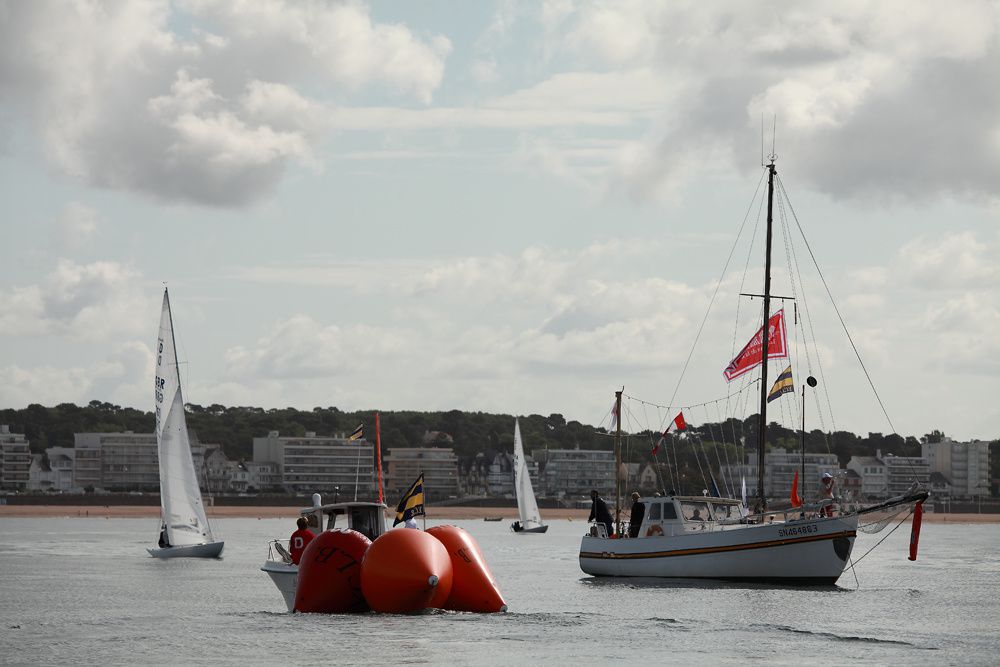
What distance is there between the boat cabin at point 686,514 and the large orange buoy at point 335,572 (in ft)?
65.1

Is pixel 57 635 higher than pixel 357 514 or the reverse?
the reverse

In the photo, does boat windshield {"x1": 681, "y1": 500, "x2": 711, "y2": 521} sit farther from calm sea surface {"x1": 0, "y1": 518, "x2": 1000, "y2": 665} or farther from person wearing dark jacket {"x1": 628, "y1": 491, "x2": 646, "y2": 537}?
calm sea surface {"x1": 0, "y1": 518, "x2": 1000, "y2": 665}

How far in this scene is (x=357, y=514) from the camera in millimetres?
43812

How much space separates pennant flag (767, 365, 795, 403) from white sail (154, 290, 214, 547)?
1172 inches

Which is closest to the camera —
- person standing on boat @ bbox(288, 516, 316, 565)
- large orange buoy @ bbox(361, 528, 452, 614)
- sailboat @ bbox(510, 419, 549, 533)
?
large orange buoy @ bbox(361, 528, 452, 614)

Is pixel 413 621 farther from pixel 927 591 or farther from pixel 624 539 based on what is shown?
pixel 927 591

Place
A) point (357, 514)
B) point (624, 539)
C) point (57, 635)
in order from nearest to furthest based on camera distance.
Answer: point (57, 635) → point (357, 514) → point (624, 539)

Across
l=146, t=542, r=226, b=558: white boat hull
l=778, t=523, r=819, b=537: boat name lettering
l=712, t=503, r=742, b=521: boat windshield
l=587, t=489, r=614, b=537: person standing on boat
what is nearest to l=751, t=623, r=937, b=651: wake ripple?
l=778, t=523, r=819, b=537: boat name lettering

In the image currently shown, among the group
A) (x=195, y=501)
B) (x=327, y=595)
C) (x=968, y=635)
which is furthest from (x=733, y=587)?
(x=195, y=501)

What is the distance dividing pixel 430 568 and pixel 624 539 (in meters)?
22.0

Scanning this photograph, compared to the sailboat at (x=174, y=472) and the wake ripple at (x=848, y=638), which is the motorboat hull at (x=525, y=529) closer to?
the sailboat at (x=174, y=472)

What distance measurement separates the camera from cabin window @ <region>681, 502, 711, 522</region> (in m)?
58.2

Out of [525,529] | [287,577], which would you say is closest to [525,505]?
[525,529]

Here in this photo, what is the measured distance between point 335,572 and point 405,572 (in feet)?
7.93
